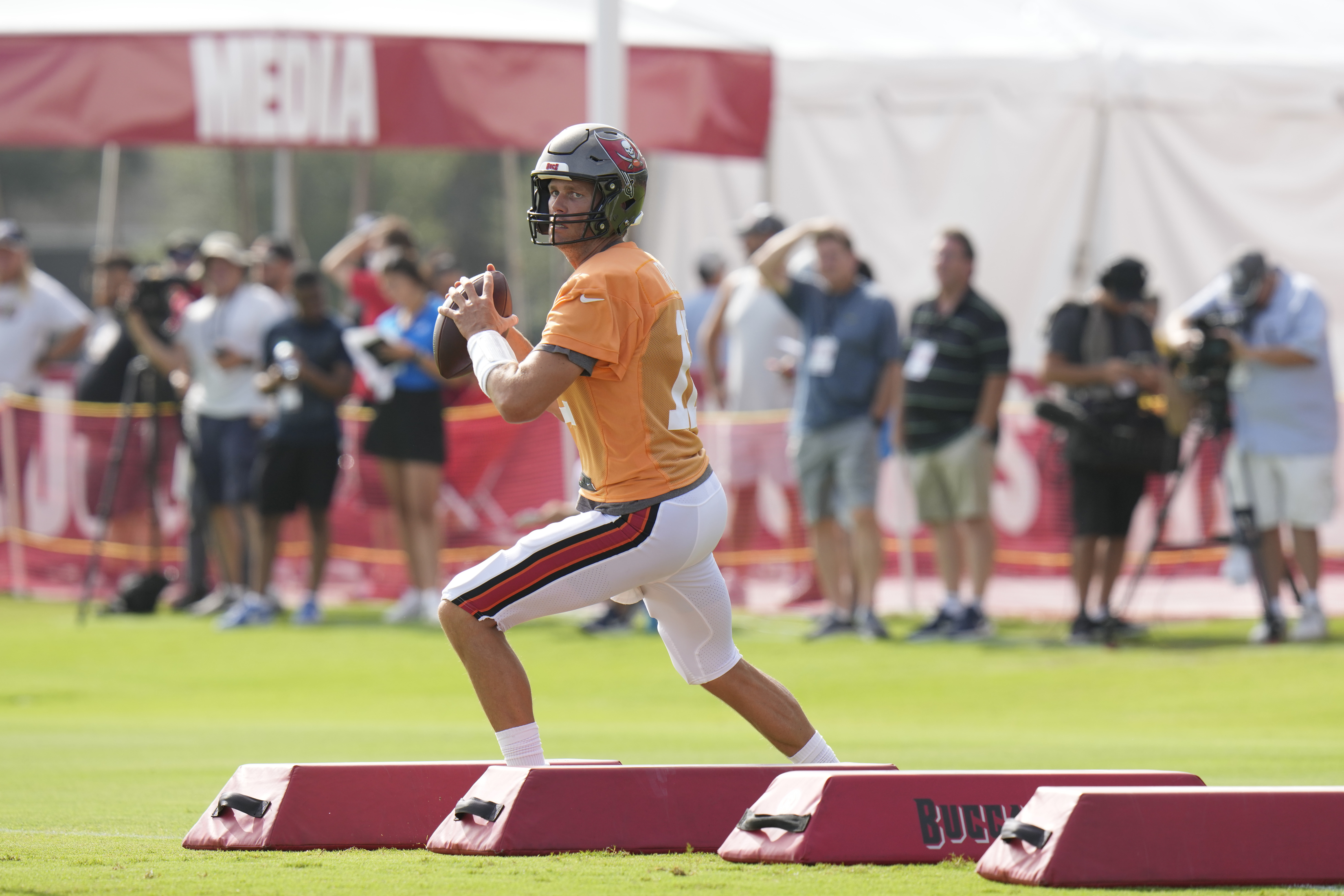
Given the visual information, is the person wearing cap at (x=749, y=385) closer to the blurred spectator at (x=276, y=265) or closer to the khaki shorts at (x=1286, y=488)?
the khaki shorts at (x=1286, y=488)

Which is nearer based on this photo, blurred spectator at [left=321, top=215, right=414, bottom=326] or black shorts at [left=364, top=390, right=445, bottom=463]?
black shorts at [left=364, top=390, right=445, bottom=463]

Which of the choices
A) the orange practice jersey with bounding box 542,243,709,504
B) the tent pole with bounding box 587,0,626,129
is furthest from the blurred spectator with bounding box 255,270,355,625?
the orange practice jersey with bounding box 542,243,709,504

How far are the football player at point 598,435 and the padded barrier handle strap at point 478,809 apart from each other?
1.00 ft

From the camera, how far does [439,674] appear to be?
Result: 500 inches

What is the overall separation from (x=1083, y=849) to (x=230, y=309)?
11434mm

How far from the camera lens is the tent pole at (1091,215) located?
59.4 ft

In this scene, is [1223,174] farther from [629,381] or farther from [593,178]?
[629,381]

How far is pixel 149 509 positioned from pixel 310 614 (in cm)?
238

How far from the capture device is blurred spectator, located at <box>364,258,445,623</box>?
14.0 m

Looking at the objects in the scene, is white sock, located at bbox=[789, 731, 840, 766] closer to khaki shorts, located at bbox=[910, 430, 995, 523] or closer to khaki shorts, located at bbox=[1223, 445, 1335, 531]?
khaki shorts, located at bbox=[910, 430, 995, 523]

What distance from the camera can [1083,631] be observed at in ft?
42.8

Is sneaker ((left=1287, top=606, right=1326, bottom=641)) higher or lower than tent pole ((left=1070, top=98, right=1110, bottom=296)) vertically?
lower

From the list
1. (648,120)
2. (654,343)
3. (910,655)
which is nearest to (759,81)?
(648,120)

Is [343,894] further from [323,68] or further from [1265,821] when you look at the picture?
[323,68]
